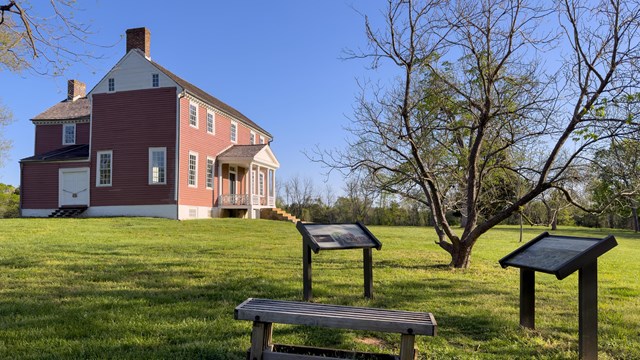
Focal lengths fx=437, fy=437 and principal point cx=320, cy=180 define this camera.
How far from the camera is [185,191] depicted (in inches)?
871

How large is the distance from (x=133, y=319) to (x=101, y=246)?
7.79m

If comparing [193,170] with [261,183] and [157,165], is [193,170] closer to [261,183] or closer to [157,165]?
[157,165]

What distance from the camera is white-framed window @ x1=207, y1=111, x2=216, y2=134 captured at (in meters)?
25.1

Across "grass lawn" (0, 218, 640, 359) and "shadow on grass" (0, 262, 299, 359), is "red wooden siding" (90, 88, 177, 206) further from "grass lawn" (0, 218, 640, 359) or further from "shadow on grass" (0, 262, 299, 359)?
"shadow on grass" (0, 262, 299, 359)

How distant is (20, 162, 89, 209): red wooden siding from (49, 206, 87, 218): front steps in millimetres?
752

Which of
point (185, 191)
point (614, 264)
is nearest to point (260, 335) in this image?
point (614, 264)

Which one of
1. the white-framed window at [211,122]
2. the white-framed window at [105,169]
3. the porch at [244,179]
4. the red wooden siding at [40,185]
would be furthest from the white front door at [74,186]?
the porch at [244,179]

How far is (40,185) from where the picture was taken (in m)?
24.1

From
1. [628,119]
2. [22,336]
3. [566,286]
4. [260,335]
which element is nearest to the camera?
[260,335]

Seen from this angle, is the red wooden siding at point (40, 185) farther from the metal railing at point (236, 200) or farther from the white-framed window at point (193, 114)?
the metal railing at point (236, 200)

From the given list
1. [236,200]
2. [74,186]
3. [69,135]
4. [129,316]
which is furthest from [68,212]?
[129,316]

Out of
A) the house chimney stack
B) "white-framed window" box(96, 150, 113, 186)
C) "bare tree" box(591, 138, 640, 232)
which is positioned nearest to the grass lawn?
"bare tree" box(591, 138, 640, 232)

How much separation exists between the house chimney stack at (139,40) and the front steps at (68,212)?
8.77 metres

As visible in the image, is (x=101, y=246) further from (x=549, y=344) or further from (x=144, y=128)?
(x=144, y=128)
